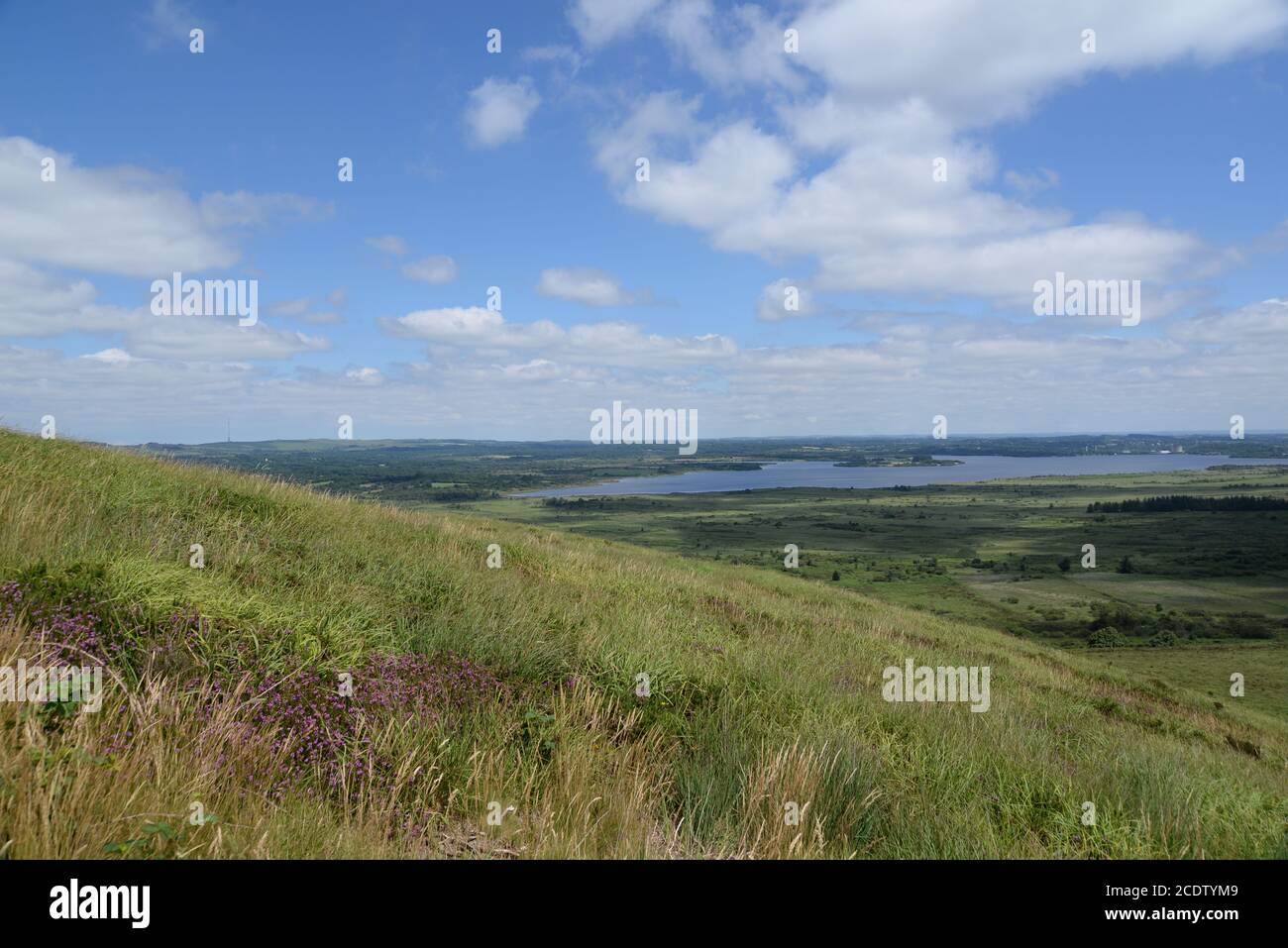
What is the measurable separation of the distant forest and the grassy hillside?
21953 centimetres

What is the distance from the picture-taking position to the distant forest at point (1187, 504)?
181 meters

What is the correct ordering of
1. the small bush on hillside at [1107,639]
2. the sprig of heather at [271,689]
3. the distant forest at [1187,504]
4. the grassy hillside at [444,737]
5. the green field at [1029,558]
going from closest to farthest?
the grassy hillside at [444,737] → the sprig of heather at [271,689] → the small bush on hillside at [1107,639] → the green field at [1029,558] → the distant forest at [1187,504]

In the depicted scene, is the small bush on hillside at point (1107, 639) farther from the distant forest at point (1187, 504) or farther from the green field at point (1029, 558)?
the distant forest at point (1187, 504)

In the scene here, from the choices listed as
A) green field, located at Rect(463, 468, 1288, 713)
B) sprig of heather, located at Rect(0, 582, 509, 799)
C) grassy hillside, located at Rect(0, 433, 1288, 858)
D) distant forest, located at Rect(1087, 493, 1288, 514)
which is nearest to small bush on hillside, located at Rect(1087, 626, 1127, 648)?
green field, located at Rect(463, 468, 1288, 713)

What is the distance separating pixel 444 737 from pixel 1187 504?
243923 mm

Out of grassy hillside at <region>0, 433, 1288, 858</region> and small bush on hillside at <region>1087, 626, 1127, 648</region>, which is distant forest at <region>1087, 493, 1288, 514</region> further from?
grassy hillside at <region>0, 433, 1288, 858</region>

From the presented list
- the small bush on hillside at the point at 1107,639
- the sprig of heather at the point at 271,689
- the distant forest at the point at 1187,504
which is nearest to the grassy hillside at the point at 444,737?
the sprig of heather at the point at 271,689

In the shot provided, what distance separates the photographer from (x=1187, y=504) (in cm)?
18862

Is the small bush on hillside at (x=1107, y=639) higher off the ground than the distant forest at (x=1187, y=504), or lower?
lower

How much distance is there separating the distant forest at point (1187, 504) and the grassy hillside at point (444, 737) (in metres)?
220

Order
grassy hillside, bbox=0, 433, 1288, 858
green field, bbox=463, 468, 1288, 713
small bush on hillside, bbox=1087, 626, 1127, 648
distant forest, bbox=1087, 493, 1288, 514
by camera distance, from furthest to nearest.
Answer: distant forest, bbox=1087, 493, 1288, 514, green field, bbox=463, 468, 1288, 713, small bush on hillside, bbox=1087, 626, 1127, 648, grassy hillside, bbox=0, 433, 1288, 858

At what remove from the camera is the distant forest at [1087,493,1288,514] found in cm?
18075

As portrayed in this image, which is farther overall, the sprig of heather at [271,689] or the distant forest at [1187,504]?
the distant forest at [1187,504]
